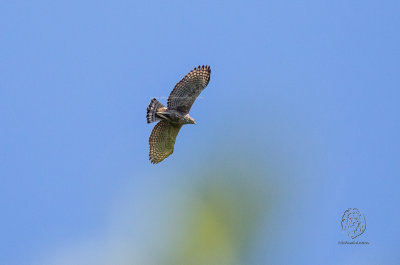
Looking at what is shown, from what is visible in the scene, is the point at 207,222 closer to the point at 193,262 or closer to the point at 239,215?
the point at 239,215

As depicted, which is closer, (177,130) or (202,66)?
(202,66)

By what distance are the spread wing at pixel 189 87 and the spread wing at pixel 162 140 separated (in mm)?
827

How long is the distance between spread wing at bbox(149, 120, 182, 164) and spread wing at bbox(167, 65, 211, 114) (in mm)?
827

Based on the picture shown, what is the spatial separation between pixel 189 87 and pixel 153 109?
94 centimetres

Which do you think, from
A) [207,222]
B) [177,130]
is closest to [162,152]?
[177,130]

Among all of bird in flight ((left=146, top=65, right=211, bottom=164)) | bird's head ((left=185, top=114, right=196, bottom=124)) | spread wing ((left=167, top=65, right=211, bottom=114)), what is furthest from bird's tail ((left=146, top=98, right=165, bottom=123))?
bird's head ((left=185, top=114, right=196, bottom=124))

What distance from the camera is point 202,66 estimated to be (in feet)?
41.0

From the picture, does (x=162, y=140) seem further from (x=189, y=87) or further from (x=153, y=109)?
(x=189, y=87)

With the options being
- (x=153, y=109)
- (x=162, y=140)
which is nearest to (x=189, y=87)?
(x=153, y=109)

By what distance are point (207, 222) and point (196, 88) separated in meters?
3.55

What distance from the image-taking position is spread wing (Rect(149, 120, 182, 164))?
1350 cm

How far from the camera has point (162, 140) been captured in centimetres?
1383

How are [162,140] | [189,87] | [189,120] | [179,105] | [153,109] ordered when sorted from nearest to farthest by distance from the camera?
[189,87] < [153,109] < [179,105] < [189,120] < [162,140]

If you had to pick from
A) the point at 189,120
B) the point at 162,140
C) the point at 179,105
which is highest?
the point at 179,105
